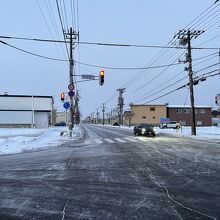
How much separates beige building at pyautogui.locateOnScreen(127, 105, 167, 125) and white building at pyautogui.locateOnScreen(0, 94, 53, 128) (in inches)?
1685

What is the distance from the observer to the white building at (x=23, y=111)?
68.7m

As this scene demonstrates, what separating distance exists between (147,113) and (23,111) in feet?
168

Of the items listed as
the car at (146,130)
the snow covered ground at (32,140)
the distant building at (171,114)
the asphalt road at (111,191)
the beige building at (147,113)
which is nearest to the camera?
the asphalt road at (111,191)

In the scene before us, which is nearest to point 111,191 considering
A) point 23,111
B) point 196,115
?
point 23,111

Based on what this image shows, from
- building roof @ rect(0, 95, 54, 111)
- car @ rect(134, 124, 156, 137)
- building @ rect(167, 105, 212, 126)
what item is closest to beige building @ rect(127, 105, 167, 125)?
building @ rect(167, 105, 212, 126)

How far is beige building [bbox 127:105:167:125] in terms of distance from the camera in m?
108

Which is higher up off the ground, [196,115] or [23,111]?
[23,111]

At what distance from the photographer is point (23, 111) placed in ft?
229

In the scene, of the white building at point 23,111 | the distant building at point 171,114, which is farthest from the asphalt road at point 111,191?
the distant building at point 171,114

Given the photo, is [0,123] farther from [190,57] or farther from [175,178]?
[175,178]

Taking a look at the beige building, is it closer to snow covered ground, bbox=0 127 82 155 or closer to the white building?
the white building

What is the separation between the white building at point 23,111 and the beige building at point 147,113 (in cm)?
4279

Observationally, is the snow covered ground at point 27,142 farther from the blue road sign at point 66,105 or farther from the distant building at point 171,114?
the distant building at point 171,114

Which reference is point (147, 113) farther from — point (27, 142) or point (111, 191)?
point (111, 191)
